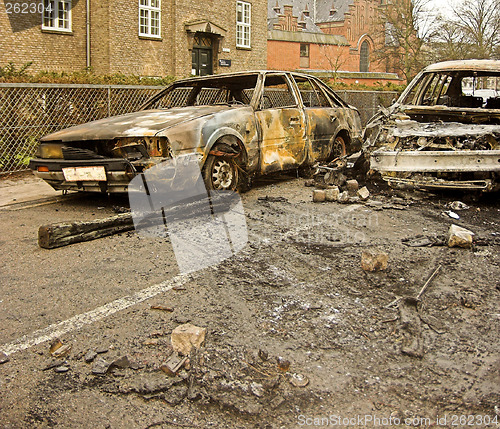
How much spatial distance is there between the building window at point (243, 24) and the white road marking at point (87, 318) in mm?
24702

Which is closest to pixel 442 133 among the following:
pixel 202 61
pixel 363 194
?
pixel 363 194

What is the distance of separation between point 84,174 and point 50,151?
2.52 ft

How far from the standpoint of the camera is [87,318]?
3133 millimetres

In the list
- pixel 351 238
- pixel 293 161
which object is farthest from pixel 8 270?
pixel 293 161

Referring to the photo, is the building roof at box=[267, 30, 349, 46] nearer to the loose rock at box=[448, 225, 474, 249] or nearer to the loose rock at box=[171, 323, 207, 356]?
the loose rock at box=[448, 225, 474, 249]

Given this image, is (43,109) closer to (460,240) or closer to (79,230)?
(79,230)

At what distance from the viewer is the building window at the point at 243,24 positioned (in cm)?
2645

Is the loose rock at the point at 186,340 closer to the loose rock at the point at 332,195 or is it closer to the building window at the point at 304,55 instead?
the loose rock at the point at 332,195

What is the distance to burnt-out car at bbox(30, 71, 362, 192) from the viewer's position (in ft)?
17.9

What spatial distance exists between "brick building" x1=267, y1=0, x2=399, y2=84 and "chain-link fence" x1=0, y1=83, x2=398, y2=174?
32.4 m

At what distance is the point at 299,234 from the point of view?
4.95 m

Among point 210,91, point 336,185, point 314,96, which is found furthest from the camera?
point 314,96

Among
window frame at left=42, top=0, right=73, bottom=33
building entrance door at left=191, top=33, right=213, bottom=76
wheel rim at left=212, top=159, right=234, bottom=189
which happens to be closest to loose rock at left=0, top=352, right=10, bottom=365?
wheel rim at left=212, top=159, right=234, bottom=189

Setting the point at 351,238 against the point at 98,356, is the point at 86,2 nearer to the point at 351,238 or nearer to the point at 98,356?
the point at 351,238
